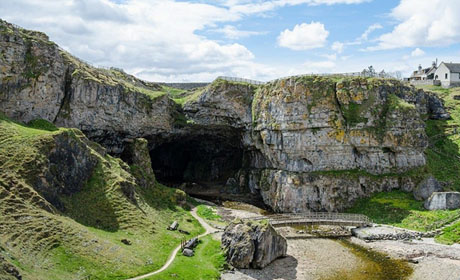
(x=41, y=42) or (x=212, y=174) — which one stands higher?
(x=41, y=42)

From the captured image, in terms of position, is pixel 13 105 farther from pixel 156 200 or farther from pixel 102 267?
pixel 102 267

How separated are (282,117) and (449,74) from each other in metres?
61.0

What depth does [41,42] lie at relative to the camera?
2409 inches

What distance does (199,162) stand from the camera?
10469cm

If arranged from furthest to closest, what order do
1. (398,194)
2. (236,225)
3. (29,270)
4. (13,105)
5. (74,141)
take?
(398,194)
(13,105)
(74,141)
(236,225)
(29,270)

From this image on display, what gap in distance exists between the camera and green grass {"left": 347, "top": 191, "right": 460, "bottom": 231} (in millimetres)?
57438

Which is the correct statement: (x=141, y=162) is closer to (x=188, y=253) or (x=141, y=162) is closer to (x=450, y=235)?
(x=188, y=253)

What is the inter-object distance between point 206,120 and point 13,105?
33.6 metres

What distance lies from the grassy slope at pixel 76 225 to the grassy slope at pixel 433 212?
1114 inches

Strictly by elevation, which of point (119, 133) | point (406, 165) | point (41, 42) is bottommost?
point (406, 165)

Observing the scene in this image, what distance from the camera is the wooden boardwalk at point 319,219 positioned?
5934cm

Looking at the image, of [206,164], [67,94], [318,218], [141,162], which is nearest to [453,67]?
[206,164]

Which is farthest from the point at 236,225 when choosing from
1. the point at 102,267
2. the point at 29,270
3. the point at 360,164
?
the point at 360,164

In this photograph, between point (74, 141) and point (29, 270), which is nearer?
point (29, 270)
